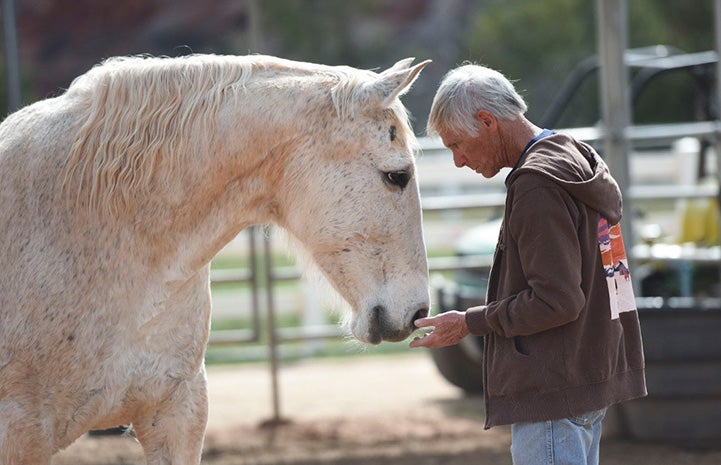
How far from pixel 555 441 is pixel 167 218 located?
123 cm

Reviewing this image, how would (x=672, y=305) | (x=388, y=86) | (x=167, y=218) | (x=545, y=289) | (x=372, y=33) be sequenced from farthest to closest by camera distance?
(x=372, y=33) → (x=672, y=305) → (x=167, y=218) → (x=388, y=86) → (x=545, y=289)

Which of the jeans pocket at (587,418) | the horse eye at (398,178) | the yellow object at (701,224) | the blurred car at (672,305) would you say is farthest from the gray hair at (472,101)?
the yellow object at (701,224)

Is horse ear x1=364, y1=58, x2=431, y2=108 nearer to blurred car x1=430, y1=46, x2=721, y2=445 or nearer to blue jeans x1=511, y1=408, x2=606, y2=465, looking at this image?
blue jeans x1=511, y1=408, x2=606, y2=465

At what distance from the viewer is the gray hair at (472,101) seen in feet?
8.74

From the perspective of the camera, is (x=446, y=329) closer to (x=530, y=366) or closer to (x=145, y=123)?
(x=530, y=366)

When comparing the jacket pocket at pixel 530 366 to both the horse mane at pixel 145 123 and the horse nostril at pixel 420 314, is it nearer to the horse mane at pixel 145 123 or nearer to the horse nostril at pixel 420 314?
the horse nostril at pixel 420 314

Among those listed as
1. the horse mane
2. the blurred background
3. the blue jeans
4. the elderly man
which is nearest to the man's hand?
the elderly man

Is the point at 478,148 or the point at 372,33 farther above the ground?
the point at 372,33

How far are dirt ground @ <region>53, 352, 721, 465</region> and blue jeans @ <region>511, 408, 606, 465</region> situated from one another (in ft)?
Answer: 9.61

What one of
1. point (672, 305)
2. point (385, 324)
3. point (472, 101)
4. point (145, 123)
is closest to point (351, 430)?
point (672, 305)

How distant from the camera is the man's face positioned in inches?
106

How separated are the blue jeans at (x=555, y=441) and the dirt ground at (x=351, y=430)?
293cm

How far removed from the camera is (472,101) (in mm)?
2662

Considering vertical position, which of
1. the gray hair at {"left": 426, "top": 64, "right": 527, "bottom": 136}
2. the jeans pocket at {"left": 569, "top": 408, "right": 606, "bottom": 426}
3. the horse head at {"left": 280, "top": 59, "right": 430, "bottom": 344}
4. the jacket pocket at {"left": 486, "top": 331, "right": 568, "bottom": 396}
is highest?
the gray hair at {"left": 426, "top": 64, "right": 527, "bottom": 136}
